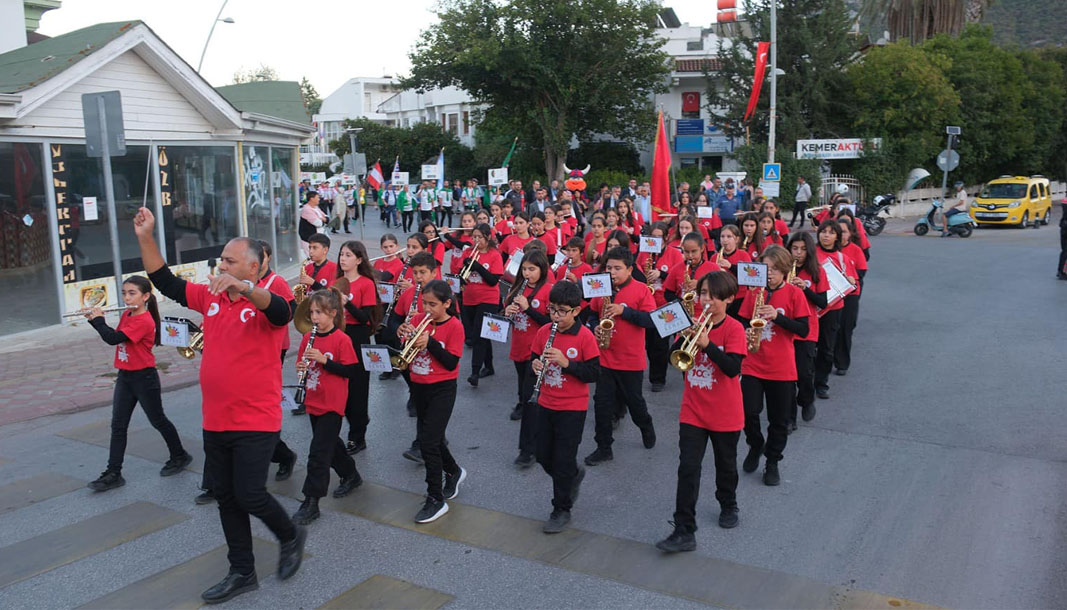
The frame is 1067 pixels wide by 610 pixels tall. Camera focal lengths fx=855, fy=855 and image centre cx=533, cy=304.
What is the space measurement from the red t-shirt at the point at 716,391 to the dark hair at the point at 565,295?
903 millimetres

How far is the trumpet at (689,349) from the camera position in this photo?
525cm

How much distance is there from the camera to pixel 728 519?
577cm

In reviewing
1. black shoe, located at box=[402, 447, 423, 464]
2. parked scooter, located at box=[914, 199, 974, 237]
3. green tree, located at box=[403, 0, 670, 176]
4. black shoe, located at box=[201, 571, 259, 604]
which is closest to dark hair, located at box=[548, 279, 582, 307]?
black shoe, located at box=[402, 447, 423, 464]

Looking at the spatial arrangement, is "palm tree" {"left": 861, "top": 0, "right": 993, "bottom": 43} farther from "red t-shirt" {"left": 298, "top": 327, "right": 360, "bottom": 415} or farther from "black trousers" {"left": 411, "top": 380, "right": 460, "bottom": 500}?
"red t-shirt" {"left": 298, "top": 327, "right": 360, "bottom": 415}

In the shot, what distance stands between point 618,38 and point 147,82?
24162mm

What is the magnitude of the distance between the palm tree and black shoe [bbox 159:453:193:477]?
45.6 meters

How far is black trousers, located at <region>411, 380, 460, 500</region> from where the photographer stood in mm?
5895

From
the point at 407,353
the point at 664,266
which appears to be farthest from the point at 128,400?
the point at 664,266

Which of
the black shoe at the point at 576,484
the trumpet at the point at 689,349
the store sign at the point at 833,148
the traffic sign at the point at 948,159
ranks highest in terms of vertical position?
the store sign at the point at 833,148

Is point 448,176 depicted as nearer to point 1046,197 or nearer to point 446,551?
point 1046,197

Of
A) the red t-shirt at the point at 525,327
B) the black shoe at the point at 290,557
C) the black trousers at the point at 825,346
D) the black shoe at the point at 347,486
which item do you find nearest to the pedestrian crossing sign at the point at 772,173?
the black trousers at the point at 825,346

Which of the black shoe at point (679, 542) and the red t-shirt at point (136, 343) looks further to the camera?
the red t-shirt at point (136, 343)

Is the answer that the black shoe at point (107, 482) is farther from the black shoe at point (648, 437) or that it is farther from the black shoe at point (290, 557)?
the black shoe at point (648, 437)

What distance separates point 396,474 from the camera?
22.6 ft
